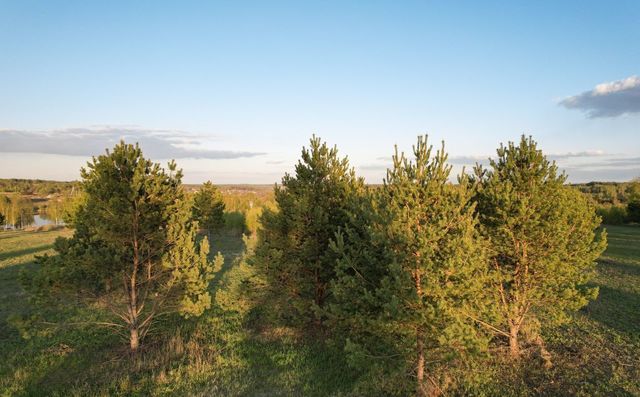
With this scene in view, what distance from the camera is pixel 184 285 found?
12.2 m

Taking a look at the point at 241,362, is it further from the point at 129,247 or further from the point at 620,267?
the point at 620,267

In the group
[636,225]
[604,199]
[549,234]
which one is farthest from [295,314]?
[604,199]

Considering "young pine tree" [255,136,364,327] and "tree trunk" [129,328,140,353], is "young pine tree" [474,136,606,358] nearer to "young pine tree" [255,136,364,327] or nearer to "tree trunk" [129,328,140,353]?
"young pine tree" [255,136,364,327]

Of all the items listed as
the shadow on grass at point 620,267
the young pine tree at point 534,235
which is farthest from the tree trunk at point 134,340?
the shadow on grass at point 620,267

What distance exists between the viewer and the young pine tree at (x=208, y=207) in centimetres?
4947

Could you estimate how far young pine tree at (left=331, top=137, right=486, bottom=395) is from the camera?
8.02 metres

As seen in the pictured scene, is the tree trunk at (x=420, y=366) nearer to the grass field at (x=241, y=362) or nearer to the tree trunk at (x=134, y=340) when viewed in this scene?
the grass field at (x=241, y=362)

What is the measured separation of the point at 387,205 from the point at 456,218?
5.34 feet

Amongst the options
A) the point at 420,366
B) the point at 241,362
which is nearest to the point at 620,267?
the point at 420,366

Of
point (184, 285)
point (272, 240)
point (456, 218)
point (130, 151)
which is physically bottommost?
point (184, 285)

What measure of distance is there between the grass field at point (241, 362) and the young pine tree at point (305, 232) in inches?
48.6

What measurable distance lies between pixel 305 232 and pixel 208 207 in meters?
39.6

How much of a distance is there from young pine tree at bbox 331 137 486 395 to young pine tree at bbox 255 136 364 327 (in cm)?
360

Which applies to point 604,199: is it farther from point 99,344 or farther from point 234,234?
point 99,344
